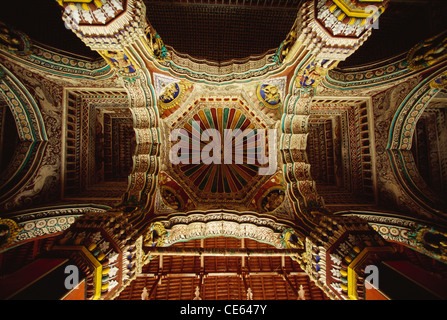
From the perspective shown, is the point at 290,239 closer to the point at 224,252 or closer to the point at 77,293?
the point at 224,252

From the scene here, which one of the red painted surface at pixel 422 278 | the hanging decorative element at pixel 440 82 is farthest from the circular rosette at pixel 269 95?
the red painted surface at pixel 422 278

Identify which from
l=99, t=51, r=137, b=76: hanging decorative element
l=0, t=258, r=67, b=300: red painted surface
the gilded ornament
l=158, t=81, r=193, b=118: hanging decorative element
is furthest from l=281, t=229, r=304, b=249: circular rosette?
l=99, t=51, r=137, b=76: hanging decorative element

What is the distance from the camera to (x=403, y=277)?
8.23 ft

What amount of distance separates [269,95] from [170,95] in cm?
294

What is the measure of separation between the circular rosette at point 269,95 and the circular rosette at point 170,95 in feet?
7.80

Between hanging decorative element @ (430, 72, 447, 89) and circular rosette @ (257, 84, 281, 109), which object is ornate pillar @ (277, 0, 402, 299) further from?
hanging decorative element @ (430, 72, 447, 89)

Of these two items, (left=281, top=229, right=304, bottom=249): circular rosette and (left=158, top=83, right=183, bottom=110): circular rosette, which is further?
(left=158, top=83, right=183, bottom=110): circular rosette

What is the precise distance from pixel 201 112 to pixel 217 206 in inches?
138

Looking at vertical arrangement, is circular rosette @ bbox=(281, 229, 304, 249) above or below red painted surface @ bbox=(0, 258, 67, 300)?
below

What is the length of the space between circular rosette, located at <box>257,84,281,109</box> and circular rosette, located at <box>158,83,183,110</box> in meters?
2.38

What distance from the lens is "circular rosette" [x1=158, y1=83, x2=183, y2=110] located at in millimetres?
5418

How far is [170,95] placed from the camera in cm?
556

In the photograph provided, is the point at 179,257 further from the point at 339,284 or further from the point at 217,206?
the point at 339,284
